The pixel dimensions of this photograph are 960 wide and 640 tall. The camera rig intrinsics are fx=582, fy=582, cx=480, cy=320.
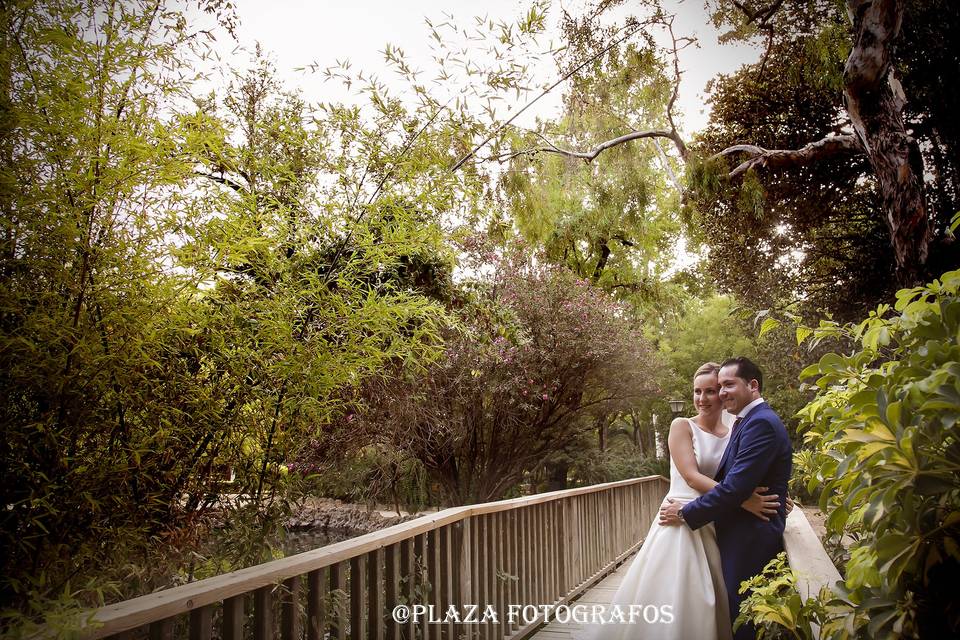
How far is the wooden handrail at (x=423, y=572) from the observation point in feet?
4.50

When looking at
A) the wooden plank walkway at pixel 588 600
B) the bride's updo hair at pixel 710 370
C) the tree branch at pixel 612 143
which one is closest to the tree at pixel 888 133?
the tree branch at pixel 612 143

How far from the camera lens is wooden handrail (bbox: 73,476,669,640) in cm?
137

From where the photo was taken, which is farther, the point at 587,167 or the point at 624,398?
the point at 624,398

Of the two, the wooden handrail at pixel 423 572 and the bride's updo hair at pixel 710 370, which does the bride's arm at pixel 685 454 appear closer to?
the bride's updo hair at pixel 710 370

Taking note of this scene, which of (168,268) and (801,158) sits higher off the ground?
(801,158)

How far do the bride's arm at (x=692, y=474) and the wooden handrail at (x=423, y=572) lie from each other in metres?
1.09

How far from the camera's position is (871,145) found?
405 cm

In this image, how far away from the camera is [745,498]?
7.25 feet

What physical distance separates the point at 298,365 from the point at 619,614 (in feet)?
5.08

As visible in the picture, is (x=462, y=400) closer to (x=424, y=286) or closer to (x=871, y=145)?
(x=424, y=286)

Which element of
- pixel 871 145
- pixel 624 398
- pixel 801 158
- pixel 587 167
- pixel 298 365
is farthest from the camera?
pixel 624 398

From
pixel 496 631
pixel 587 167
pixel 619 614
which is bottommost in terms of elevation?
pixel 496 631

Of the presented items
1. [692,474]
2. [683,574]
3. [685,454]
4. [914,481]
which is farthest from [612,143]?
[914,481]

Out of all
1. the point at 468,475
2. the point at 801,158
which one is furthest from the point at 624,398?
the point at 801,158
